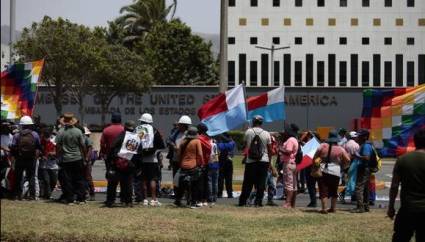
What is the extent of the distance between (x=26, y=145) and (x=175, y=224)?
415cm

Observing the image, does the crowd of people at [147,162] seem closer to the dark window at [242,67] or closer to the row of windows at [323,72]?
the row of windows at [323,72]

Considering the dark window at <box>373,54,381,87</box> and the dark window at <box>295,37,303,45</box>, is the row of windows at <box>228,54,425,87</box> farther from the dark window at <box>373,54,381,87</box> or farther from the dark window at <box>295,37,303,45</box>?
the dark window at <box>295,37,303,45</box>

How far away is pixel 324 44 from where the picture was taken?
77.4 m

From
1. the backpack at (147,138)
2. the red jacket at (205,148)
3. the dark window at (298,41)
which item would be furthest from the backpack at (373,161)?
the dark window at (298,41)

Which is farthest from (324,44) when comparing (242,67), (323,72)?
(242,67)

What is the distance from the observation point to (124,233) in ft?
34.5

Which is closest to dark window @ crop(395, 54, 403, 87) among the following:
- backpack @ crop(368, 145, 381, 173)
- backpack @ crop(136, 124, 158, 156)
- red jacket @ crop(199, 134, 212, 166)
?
backpack @ crop(368, 145, 381, 173)

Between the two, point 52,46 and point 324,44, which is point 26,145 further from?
point 324,44

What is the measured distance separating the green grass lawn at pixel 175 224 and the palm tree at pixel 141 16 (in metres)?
56.7

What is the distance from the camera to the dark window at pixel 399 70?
75562mm

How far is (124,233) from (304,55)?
6848 cm

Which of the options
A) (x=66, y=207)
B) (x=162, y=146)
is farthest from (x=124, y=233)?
(x=162, y=146)

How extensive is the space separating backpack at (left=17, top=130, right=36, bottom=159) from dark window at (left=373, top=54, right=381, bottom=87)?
66.0 metres

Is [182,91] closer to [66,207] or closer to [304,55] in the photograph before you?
[304,55]
